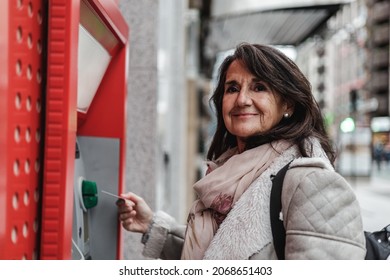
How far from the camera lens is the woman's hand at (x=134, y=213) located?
2115 millimetres

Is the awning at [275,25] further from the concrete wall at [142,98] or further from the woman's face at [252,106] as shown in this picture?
the woman's face at [252,106]

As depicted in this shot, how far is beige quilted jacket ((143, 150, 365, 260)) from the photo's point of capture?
138cm

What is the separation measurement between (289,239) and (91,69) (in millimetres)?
847

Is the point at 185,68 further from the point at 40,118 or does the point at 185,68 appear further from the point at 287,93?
the point at 40,118

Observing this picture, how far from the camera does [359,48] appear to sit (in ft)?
157

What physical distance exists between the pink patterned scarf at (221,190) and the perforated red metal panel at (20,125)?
20.0 inches

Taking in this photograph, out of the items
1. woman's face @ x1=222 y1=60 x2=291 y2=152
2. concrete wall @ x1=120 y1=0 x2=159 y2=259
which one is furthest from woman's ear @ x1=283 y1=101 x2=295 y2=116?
concrete wall @ x1=120 y1=0 x2=159 y2=259

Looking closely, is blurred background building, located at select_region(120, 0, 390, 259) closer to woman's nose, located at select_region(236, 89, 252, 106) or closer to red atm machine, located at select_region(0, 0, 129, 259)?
woman's nose, located at select_region(236, 89, 252, 106)

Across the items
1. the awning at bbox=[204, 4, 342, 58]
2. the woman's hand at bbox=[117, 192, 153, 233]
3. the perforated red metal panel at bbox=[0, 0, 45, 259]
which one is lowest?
the woman's hand at bbox=[117, 192, 153, 233]

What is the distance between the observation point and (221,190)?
1.62 m

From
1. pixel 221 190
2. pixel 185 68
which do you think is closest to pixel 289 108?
pixel 221 190

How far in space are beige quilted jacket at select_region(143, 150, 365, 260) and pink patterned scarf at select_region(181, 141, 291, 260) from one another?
0.04 m
